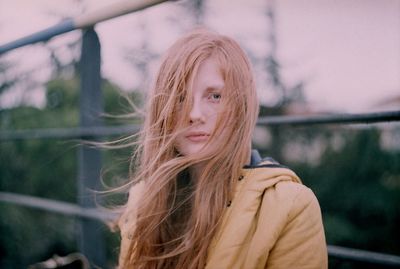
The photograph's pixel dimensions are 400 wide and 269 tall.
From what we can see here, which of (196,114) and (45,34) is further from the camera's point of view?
(45,34)

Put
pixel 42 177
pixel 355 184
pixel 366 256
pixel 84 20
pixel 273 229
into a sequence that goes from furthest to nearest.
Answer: pixel 355 184, pixel 42 177, pixel 84 20, pixel 366 256, pixel 273 229

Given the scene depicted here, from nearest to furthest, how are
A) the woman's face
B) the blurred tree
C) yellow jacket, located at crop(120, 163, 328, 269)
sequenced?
yellow jacket, located at crop(120, 163, 328, 269) → the woman's face → the blurred tree

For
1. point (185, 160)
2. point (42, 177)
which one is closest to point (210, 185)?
point (185, 160)

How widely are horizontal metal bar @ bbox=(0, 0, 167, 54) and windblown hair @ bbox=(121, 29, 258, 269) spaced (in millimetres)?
114

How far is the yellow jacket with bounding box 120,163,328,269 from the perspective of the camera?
745mm

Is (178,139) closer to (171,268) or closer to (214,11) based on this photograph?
(171,268)

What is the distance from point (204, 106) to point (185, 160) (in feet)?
0.37

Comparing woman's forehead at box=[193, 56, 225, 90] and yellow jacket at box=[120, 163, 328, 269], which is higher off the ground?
woman's forehead at box=[193, 56, 225, 90]

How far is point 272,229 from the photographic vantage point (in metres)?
0.75

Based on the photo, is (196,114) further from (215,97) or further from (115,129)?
(115,129)

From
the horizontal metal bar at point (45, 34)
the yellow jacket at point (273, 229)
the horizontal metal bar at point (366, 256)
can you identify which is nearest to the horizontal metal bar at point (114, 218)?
the horizontal metal bar at point (366, 256)

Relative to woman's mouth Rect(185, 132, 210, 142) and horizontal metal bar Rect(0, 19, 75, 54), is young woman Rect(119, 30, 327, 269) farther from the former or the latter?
horizontal metal bar Rect(0, 19, 75, 54)

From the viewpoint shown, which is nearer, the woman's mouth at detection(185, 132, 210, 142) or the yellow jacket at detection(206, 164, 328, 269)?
the yellow jacket at detection(206, 164, 328, 269)

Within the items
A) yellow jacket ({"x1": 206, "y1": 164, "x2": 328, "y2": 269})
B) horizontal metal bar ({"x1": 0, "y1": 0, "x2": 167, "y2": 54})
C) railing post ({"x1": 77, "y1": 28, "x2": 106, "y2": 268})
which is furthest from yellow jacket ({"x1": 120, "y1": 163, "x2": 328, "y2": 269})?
railing post ({"x1": 77, "y1": 28, "x2": 106, "y2": 268})
